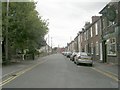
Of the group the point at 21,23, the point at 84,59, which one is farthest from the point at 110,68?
the point at 21,23

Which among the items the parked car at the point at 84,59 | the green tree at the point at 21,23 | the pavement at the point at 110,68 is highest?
the green tree at the point at 21,23

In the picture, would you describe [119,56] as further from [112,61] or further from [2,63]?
[2,63]

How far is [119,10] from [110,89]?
696 inches

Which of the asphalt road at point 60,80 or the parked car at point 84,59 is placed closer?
the asphalt road at point 60,80

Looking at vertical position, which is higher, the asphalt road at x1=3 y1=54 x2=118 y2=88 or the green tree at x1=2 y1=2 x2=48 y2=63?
the green tree at x1=2 y1=2 x2=48 y2=63

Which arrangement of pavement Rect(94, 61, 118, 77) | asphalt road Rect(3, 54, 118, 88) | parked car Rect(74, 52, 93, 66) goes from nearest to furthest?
asphalt road Rect(3, 54, 118, 88) < pavement Rect(94, 61, 118, 77) < parked car Rect(74, 52, 93, 66)

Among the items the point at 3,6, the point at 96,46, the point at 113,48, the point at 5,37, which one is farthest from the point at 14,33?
the point at 96,46

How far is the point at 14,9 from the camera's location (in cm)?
3338

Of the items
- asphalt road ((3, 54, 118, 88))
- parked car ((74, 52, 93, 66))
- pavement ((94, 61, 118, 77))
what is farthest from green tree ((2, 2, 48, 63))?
asphalt road ((3, 54, 118, 88))

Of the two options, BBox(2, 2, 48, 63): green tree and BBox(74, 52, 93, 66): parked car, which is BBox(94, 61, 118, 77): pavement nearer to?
BBox(74, 52, 93, 66): parked car

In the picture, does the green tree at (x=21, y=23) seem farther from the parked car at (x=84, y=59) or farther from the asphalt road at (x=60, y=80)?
the asphalt road at (x=60, y=80)

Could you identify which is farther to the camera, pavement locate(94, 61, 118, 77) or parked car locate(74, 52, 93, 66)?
parked car locate(74, 52, 93, 66)

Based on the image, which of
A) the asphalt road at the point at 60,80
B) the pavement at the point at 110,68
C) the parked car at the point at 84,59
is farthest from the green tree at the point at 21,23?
the asphalt road at the point at 60,80

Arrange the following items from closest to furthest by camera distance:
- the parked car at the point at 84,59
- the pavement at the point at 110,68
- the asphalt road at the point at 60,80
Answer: the asphalt road at the point at 60,80 < the pavement at the point at 110,68 < the parked car at the point at 84,59
